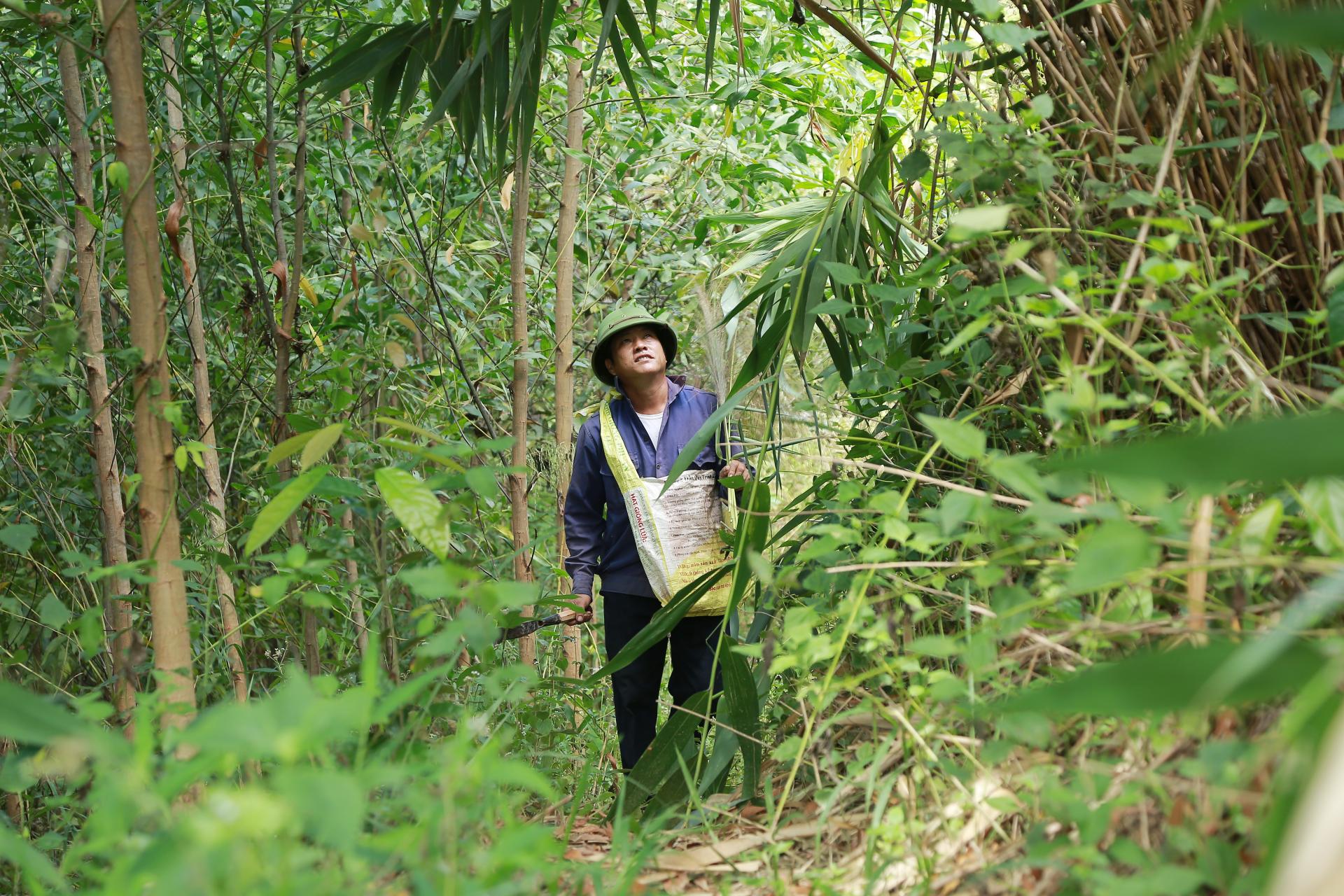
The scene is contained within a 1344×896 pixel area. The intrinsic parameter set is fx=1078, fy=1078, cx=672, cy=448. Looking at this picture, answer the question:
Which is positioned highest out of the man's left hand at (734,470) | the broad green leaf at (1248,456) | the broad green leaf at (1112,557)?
the broad green leaf at (1248,456)

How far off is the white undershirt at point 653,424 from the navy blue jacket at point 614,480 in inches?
0.6

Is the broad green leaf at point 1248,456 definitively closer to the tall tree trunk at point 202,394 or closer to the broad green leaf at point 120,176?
the broad green leaf at point 120,176

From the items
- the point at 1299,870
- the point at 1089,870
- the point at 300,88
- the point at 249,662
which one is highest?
the point at 300,88

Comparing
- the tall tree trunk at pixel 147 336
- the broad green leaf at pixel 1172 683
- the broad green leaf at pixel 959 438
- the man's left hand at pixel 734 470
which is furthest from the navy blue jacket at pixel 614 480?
the broad green leaf at pixel 1172 683

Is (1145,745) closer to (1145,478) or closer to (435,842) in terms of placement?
(1145,478)

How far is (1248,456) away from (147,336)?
166 cm

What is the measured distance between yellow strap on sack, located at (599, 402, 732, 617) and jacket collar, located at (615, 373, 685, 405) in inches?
11.3

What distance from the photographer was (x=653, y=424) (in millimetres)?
3502

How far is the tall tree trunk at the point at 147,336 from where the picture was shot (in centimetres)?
174

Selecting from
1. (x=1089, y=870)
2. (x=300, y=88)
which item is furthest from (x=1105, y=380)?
(x=300, y=88)

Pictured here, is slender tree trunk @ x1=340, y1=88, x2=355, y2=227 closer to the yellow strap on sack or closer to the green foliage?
the green foliage

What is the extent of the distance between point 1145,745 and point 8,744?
3.16 m

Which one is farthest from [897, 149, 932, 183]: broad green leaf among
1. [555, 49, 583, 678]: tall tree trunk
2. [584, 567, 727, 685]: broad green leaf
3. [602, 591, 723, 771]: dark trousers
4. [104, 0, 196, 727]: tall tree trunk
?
[555, 49, 583, 678]: tall tree trunk

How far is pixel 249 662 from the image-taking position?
3.82 meters
